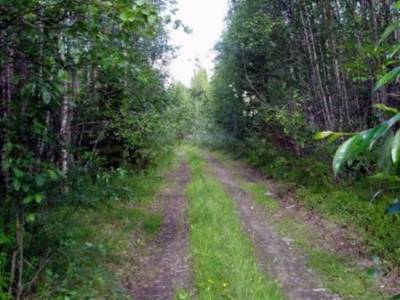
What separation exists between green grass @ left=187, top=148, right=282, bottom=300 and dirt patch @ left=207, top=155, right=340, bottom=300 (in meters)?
0.19

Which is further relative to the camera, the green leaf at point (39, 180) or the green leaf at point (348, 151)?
the green leaf at point (39, 180)

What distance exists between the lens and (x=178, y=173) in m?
17.9

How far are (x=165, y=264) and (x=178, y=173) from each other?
37.2 ft

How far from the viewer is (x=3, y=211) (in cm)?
505

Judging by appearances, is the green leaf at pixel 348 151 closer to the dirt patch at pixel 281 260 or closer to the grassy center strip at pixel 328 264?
the grassy center strip at pixel 328 264

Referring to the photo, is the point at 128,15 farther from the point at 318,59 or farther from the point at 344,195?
the point at 318,59

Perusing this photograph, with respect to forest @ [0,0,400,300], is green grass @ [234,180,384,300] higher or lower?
lower

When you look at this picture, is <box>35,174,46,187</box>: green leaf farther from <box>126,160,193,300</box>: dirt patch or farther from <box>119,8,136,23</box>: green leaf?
<box>126,160,193,300</box>: dirt patch

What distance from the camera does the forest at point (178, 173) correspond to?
4102mm

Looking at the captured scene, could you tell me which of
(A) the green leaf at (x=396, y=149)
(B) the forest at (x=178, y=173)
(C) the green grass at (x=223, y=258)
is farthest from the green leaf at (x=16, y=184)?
(A) the green leaf at (x=396, y=149)

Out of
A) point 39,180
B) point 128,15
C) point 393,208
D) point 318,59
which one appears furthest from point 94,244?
point 318,59

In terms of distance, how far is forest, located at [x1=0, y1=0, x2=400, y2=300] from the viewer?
410cm

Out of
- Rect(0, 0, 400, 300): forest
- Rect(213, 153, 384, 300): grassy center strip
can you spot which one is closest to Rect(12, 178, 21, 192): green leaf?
Rect(0, 0, 400, 300): forest

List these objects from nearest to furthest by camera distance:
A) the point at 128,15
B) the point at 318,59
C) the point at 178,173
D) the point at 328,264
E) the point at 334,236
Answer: the point at 128,15 → the point at 328,264 → the point at 334,236 → the point at 318,59 → the point at 178,173
